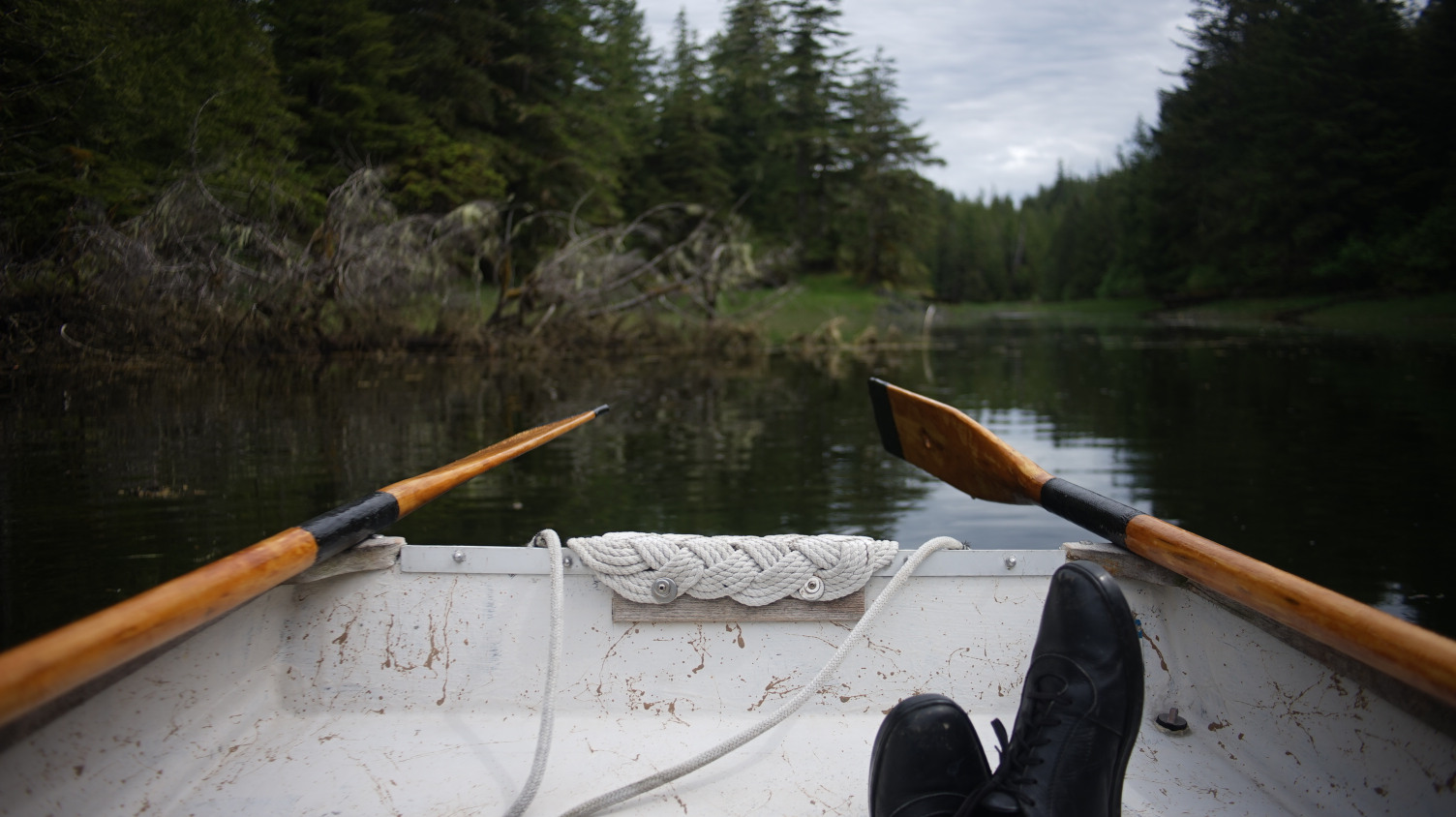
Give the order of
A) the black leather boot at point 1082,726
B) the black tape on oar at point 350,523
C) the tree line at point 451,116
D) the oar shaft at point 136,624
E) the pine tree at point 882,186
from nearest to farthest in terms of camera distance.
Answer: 1. the oar shaft at point 136,624
2. the black leather boot at point 1082,726
3. the black tape on oar at point 350,523
4. the tree line at point 451,116
5. the pine tree at point 882,186

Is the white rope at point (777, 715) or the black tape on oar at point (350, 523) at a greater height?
the black tape on oar at point (350, 523)

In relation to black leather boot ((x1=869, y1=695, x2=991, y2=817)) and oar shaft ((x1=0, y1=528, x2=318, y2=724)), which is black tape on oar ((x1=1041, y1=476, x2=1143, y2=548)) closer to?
black leather boot ((x1=869, y1=695, x2=991, y2=817))

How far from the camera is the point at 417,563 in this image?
6.63ft

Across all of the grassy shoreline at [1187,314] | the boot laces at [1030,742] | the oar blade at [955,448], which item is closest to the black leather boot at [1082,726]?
the boot laces at [1030,742]

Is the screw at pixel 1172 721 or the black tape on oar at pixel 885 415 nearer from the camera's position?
the screw at pixel 1172 721

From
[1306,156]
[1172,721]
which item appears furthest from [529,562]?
[1306,156]

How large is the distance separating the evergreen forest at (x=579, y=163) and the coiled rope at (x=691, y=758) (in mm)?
8031

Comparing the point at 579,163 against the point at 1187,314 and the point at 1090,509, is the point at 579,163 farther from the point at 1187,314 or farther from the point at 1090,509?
the point at 1090,509

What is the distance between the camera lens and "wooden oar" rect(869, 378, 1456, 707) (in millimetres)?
1249

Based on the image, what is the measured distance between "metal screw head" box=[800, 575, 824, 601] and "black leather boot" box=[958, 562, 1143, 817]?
0.55 m

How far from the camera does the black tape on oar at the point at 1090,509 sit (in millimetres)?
1974

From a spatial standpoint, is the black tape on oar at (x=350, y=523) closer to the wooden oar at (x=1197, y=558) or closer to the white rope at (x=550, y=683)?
the white rope at (x=550, y=683)

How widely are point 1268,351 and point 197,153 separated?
16189 mm

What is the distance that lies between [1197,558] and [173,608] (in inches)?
70.3
